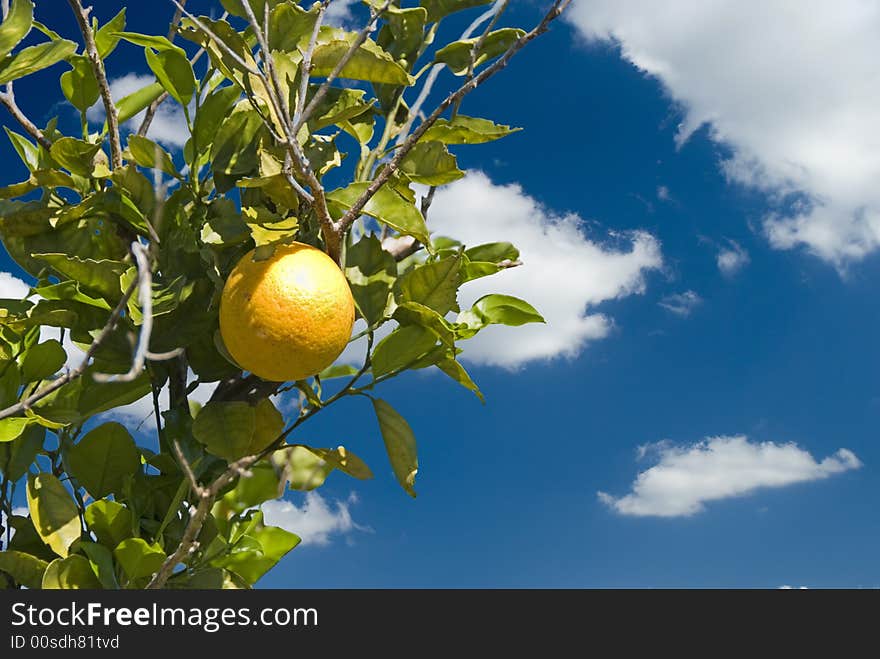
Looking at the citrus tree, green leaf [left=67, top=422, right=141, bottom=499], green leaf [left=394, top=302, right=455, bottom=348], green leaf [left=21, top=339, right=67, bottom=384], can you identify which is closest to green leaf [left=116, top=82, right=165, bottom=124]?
the citrus tree

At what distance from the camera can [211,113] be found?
117cm

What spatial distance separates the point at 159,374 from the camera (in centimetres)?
125

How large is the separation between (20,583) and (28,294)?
0.41 m

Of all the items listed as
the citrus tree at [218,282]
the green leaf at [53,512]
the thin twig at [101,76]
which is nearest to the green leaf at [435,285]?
the citrus tree at [218,282]

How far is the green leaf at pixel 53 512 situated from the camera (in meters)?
1.17

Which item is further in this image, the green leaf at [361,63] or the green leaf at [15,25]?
the green leaf at [15,25]

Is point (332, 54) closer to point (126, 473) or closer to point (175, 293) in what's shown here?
point (175, 293)

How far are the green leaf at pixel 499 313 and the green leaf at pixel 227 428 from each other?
31cm

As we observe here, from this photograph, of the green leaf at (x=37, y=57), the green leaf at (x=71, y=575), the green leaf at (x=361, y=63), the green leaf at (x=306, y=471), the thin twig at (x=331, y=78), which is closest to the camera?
the thin twig at (x=331, y=78)

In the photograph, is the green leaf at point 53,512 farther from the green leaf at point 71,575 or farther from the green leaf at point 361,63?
the green leaf at point 361,63

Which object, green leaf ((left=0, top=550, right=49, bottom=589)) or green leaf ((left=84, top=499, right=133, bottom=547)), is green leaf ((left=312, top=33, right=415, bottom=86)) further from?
green leaf ((left=0, top=550, right=49, bottom=589))

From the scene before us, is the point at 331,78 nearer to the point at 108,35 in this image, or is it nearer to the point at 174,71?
the point at 174,71

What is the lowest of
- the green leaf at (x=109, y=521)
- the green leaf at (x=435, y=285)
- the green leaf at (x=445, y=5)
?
the green leaf at (x=109, y=521)
